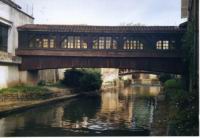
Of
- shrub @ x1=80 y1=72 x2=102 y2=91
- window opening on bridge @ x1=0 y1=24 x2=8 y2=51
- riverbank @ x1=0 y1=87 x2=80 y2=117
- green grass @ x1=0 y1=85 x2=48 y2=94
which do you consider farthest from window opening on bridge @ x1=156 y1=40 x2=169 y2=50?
shrub @ x1=80 y1=72 x2=102 y2=91

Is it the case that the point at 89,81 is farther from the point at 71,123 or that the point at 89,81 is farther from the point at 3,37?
the point at 71,123

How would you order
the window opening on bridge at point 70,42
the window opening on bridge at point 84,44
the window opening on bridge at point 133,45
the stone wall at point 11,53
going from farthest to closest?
the window opening on bridge at point 70,42 < the window opening on bridge at point 84,44 < the window opening on bridge at point 133,45 < the stone wall at point 11,53

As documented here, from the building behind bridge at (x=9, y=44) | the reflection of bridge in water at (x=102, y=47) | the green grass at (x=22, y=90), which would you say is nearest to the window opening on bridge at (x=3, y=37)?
the building behind bridge at (x=9, y=44)

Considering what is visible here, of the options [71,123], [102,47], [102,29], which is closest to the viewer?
[71,123]

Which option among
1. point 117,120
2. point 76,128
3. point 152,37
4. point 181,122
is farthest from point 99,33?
point 181,122

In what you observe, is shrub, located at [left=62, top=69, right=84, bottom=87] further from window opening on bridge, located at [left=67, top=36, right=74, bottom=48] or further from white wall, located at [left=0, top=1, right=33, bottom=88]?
window opening on bridge, located at [left=67, top=36, right=74, bottom=48]

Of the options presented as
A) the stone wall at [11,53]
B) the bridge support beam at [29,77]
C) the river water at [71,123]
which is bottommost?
the river water at [71,123]

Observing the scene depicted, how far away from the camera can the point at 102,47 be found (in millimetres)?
30844

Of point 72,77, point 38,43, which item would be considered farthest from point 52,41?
point 72,77

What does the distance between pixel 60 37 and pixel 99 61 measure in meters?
3.32

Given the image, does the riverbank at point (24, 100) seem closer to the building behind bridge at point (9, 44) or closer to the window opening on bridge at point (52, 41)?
the building behind bridge at point (9, 44)

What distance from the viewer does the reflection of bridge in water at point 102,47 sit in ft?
97.9

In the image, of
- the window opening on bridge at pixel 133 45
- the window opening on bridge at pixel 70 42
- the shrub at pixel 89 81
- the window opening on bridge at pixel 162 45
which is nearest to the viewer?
the window opening on bridge at pixel 162 45

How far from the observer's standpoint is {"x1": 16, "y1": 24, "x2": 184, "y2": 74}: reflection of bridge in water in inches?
1175
